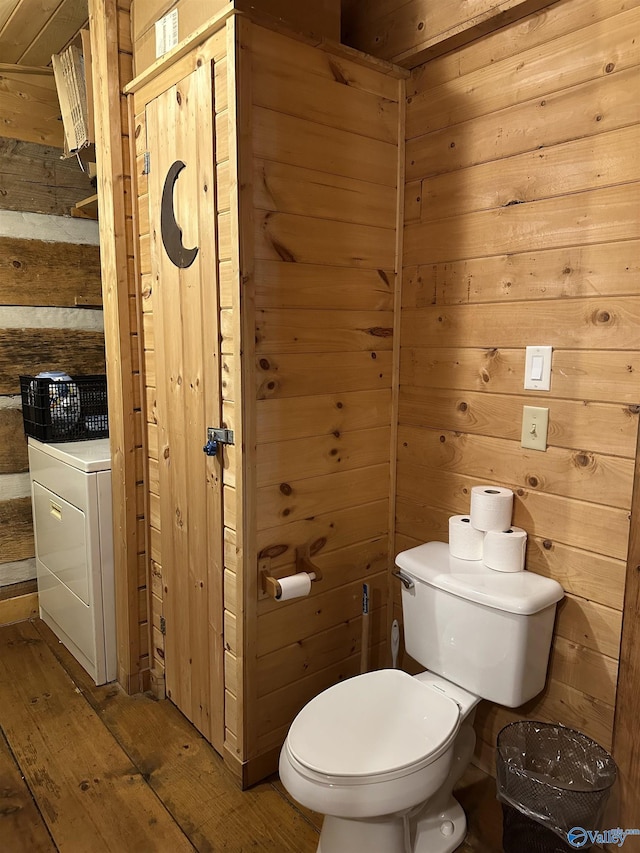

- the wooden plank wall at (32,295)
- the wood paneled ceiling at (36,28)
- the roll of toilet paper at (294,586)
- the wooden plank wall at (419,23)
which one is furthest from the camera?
the wooden plank wall at (32,295)

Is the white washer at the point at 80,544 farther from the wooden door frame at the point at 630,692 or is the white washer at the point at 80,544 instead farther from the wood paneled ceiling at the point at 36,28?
the wooden door frame at the point at 630,692

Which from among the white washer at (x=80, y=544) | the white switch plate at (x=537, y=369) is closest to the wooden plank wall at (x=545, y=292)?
the white switch plate at (x=537, y=369)

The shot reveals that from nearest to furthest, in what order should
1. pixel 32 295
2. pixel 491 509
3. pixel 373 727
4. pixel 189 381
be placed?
pixel 373 727 → pixel 491 509 → pixel 189 381 → pixel 32 295

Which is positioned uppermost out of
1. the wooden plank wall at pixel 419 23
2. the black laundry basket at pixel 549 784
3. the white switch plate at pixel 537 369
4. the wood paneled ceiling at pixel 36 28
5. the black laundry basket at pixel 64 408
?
the wood paneled ceiling at pixel 36 28

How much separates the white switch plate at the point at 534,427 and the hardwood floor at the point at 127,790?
3.40 ft

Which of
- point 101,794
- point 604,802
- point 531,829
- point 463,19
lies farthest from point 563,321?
point 101,794

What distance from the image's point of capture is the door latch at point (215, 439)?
67.4 inches

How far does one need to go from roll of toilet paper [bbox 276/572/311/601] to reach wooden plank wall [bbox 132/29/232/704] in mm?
161

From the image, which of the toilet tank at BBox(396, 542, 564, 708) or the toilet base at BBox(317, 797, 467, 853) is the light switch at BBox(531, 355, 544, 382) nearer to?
the toilet tank at BBox(396, 542, 564, 708)

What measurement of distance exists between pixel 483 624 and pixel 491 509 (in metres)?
0.30

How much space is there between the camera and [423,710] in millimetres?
1495

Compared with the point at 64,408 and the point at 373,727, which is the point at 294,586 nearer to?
the point at 373,727

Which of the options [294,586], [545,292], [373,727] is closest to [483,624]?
[373,727]

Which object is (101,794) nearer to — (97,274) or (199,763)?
(199,763)
